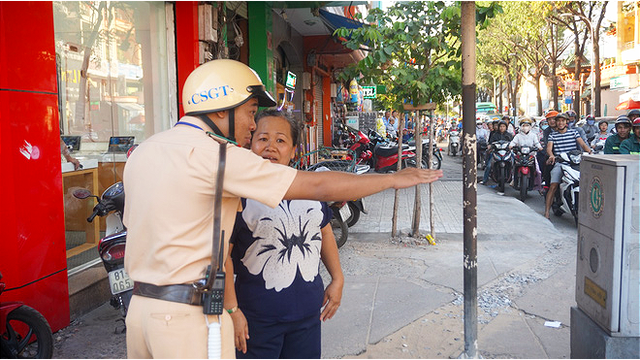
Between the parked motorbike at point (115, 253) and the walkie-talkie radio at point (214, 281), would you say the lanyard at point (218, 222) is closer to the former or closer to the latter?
the walkie-talkie radio at point (214, 281)

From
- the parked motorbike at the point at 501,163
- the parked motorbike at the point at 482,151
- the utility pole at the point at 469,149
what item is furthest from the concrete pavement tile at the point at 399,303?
the parked motorbike at the point at 482,151

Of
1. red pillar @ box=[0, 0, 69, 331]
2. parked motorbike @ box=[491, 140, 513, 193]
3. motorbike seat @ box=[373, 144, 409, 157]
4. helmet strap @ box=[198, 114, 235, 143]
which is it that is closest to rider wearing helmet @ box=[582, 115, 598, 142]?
parked motorbike @ box=[491, 140, 513, 193]

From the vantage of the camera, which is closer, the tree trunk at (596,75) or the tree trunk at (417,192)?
the tree trunk at (417,192)

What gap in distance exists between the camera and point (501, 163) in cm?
1289

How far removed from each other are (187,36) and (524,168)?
7.67 metres

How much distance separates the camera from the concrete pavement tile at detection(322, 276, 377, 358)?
4172 mm

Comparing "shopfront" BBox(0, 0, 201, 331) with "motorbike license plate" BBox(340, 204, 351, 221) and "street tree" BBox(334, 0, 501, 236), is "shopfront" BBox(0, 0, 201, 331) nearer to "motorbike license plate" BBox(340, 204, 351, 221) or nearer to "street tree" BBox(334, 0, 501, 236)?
"street tree" BBox(334, 0, 501, 236)

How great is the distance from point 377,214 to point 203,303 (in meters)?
8.09

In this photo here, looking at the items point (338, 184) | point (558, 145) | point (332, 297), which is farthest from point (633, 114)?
point (338, 184)

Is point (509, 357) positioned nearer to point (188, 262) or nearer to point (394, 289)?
point (394, 289)

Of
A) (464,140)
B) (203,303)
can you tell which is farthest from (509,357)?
(203,303)

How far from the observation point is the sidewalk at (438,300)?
4.16 m

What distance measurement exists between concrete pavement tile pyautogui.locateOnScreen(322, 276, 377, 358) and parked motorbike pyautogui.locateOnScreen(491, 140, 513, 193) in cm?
795

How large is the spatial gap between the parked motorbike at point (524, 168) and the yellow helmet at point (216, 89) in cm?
1034
